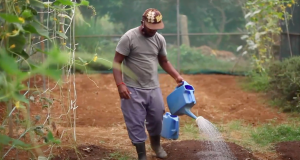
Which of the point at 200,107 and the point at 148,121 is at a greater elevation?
the point at 148,121

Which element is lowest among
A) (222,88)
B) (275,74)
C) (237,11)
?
(222,88)

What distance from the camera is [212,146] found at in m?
5.07

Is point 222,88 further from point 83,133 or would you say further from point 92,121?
point 83,133

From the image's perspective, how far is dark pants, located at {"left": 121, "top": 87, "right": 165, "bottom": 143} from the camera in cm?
A: 436

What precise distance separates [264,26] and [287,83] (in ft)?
7.35

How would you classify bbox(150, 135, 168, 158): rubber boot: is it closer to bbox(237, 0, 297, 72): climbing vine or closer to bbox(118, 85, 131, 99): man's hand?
bbox(118, 85, 131, 99): man's hand

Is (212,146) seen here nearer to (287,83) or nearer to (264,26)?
(287,83)

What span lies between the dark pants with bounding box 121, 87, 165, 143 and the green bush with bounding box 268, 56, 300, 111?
2786mm

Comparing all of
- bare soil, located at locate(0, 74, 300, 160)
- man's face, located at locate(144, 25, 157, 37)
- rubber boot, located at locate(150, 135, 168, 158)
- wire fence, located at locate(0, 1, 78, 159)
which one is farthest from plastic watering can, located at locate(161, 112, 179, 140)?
man's face, located at locate(144, 25, 157, 37)

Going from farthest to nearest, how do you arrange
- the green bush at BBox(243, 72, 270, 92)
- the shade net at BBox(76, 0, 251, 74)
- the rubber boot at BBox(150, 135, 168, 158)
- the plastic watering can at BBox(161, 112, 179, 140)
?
the shade net at BBox(76, 0, 251, 74)
the green bush at BBox(243, 72, 270, 92)
the plastic watering can at BBox(161, 112, 179, 140)
the rubber boot at BBox(150, 135, 168, 158)

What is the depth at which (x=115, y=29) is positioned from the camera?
1074 centimetres

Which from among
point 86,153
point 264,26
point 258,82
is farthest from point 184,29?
point 86,153

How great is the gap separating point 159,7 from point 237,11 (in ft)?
5.92

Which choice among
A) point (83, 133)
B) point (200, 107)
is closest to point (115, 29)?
point (200, 107)
